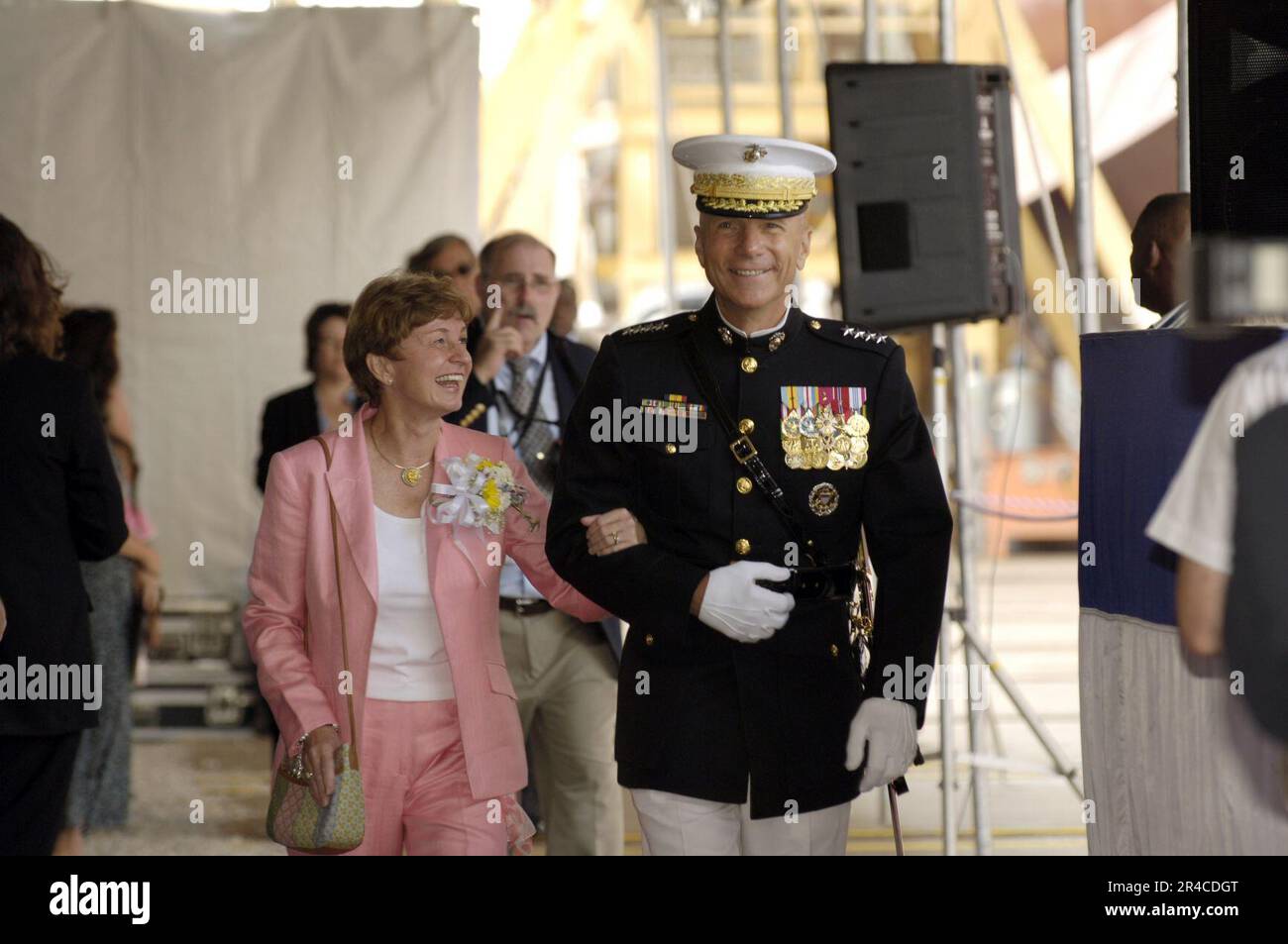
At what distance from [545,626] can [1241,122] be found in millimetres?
2298

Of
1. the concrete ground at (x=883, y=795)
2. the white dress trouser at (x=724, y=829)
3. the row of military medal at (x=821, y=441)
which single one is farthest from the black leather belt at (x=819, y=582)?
the concrete ground at (x=883, y=795)

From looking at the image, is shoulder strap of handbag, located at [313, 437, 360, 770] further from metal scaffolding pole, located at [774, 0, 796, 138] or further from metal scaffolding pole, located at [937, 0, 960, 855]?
metal scaffolding pole, located at [774, 0, 796, 138]

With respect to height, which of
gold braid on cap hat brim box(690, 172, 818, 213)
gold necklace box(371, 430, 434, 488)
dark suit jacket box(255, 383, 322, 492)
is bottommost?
gold necklace box(371, 430, 434, 488)

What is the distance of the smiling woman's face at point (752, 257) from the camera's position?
3486 millimetres

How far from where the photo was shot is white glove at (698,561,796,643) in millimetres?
3391

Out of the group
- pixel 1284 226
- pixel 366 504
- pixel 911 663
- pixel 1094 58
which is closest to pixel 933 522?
pixel 911 663

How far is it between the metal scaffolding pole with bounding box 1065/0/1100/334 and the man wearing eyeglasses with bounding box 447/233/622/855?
1.48 m

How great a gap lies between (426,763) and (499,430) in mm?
1528

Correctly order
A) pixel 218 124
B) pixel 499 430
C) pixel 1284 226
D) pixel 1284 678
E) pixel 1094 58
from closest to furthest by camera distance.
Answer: pixel 1284 678 → pixel 1284 226 → pixel 499 430 → pixel 218 124 → pixel 1094 58

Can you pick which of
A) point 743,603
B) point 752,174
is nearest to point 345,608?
point 743,603

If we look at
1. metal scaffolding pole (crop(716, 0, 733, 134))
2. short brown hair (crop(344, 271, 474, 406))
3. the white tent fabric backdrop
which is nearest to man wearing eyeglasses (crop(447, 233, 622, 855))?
short brown hair (crop(344, 271, 474, 406))

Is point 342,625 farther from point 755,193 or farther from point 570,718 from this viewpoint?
point 570,718
